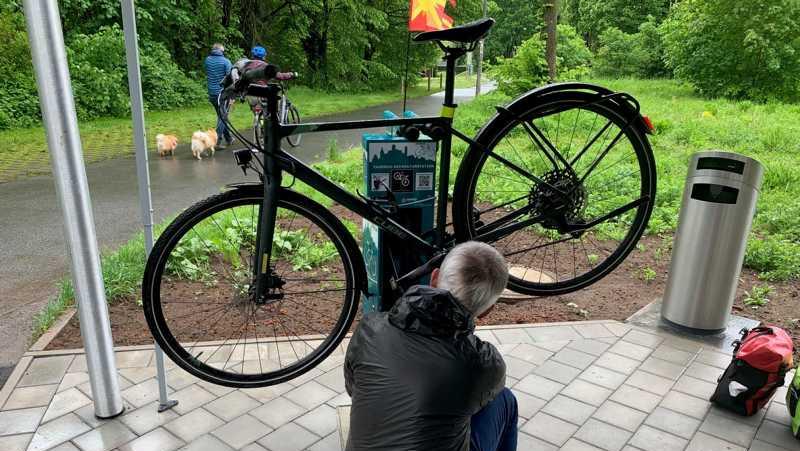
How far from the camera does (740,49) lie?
18.2m

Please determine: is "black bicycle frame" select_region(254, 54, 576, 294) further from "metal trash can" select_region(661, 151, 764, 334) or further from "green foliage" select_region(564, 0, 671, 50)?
"green foliage" select_region(564, 0, 671, 50)

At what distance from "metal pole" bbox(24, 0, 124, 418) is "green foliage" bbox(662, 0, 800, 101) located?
18.8 m

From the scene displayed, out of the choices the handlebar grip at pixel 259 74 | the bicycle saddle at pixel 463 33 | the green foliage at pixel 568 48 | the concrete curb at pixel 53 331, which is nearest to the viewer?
the handlebar grip at pixel 259 74

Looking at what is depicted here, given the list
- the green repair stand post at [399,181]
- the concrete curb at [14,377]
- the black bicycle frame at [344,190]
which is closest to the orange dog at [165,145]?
the concrete curb at [14,377]

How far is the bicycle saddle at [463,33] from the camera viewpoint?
8.43 feet

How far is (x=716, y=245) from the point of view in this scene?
414 cm

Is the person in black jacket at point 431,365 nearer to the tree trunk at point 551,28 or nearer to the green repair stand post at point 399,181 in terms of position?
the green repair stand post at point 399,181

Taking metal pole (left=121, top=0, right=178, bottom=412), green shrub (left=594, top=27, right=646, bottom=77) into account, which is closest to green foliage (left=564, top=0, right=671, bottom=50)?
green shrub (left=594, top=27, right=646, bottom=77)

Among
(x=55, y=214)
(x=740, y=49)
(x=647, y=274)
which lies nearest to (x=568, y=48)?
(x=740, y=49)

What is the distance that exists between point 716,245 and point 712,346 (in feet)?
2.26

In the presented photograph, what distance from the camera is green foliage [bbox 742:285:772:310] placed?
4770 millimetres

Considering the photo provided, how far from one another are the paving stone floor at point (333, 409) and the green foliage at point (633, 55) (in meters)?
29.3

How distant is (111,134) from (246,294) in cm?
1148

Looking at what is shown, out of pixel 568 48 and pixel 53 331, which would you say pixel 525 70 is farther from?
pixel 53 331
